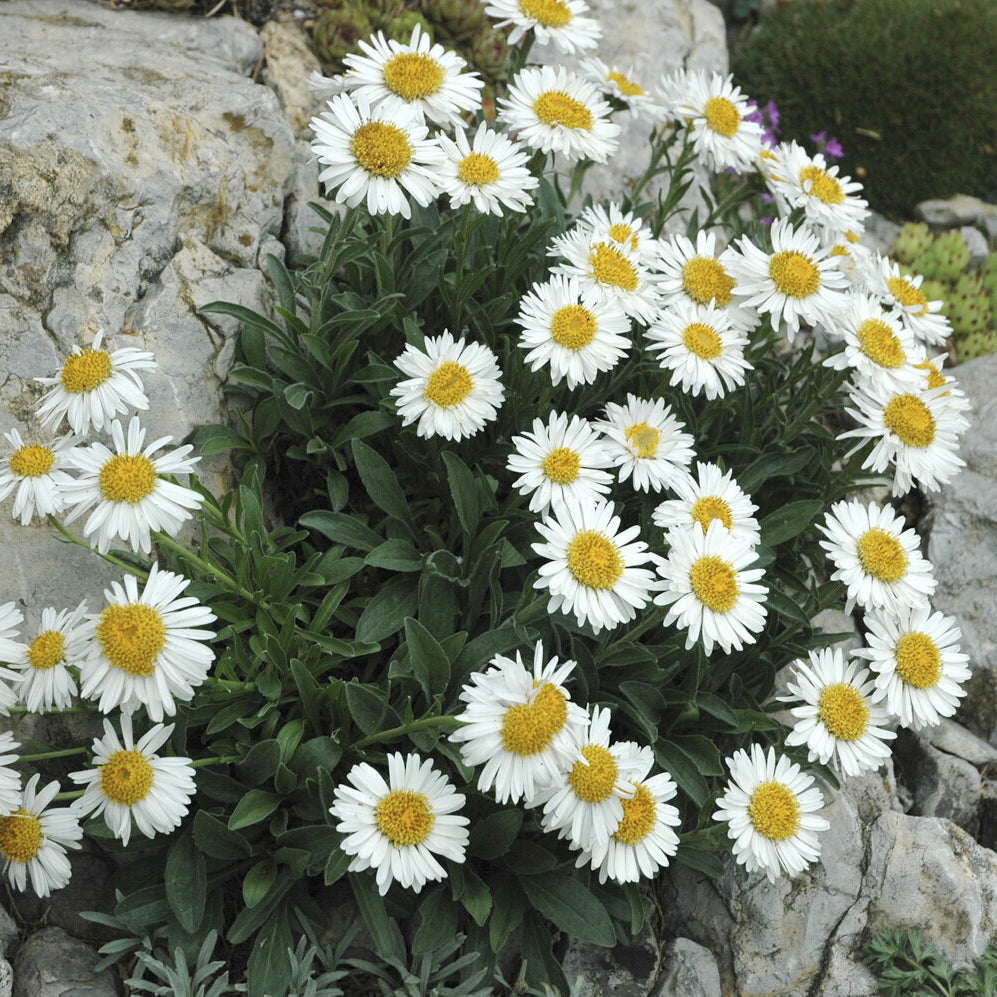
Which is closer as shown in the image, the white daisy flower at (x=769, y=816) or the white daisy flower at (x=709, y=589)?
the white daisy flower at (x=709, y=589)

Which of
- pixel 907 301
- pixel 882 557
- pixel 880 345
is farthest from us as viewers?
pixel 907 301

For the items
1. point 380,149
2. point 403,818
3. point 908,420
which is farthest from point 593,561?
point 380,149

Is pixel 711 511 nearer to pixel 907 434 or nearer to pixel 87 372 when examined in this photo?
pixel 907 434

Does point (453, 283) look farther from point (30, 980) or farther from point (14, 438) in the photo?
point (30, 980)

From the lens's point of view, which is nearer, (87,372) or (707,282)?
(87,372)

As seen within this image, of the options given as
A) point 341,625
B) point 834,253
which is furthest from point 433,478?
Result: point 834,253

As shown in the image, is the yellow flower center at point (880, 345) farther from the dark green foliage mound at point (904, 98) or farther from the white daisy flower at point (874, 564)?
the dark green foliage mound at point (904, 98)

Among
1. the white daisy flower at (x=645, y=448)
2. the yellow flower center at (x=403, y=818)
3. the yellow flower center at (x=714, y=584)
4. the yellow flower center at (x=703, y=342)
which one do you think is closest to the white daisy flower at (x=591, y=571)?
the yellow flower center at (x=714, y=584)
